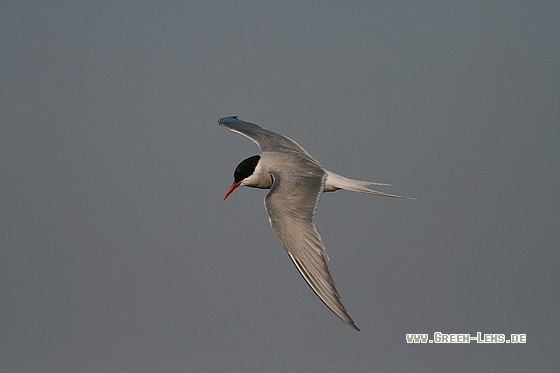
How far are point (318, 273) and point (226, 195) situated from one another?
328 centimetres

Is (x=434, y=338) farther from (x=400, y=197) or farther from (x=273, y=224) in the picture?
(x=273, y=224)

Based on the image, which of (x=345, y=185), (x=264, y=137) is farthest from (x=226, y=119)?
(x=345, y=185)

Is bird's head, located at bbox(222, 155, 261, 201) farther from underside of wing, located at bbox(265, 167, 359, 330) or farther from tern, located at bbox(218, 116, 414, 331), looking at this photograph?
underside of wing, located at bbox(265, 167, 359, 330)

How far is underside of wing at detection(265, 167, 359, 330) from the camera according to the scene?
7.58 m

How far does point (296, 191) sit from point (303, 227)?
0.86 metres

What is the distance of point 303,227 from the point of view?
8.50 m

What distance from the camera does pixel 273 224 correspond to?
862 centimetres

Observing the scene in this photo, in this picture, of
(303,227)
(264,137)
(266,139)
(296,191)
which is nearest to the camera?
(303,227)

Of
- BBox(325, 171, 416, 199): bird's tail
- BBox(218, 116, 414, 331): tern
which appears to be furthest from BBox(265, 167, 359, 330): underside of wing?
BBox(325, 171, 416, 199): bird's tail

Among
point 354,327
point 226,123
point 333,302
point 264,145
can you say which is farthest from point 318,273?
point 226,123

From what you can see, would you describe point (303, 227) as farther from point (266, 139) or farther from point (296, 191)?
point (266, 139)

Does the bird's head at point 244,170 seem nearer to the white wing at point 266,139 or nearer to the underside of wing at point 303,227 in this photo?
the underside of wing at point 303,227

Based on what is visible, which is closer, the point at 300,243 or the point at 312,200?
the point at 300,243

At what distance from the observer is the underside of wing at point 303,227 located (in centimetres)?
758
